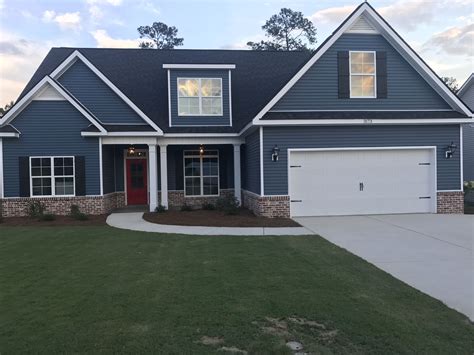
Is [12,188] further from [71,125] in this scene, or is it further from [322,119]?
[322,119]

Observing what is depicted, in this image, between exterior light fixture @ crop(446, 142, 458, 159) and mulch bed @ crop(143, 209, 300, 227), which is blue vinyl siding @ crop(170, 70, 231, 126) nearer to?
mulch bed @ crop(143, 209, 300, 227)

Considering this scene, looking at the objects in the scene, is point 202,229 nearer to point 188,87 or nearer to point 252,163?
point 252,163

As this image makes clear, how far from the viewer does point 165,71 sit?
19750 millimetres

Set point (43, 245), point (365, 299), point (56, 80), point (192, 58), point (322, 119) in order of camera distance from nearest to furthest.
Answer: point (365, 299) → point (43, 245) → point (322, 119) → point (56, 80) → point (192, 58)

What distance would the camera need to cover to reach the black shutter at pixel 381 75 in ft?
46.5

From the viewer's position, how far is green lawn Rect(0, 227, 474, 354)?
4127mm

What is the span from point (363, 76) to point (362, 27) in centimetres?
163

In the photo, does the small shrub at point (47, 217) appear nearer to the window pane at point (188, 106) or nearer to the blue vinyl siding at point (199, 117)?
the blue vinyl siding at point (199, 117)

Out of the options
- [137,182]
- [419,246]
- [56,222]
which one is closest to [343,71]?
[419,246]

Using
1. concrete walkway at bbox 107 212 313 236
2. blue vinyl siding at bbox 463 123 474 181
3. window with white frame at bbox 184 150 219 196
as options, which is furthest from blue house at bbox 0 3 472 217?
blue vinyl siding at bbox 463 123 474 181

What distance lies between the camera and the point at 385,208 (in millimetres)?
14273

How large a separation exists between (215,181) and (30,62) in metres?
14.2

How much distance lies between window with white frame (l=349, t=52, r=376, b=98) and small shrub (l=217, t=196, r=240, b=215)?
5644 millimetres

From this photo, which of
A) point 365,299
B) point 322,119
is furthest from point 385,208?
point 365,299
